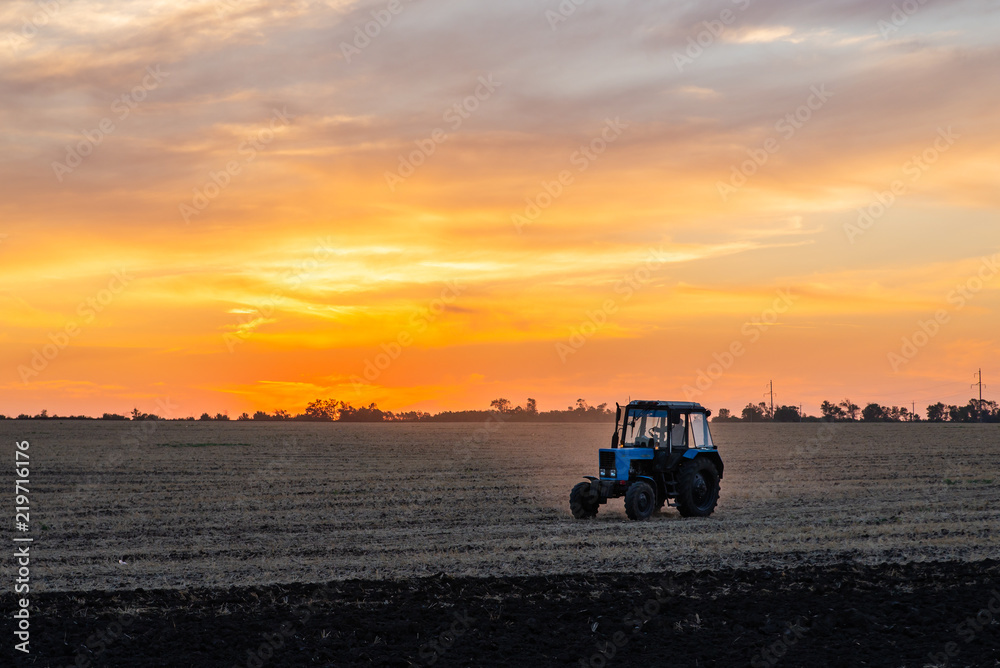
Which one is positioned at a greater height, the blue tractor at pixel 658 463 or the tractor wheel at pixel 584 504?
the blue tractor at pixel 658 463

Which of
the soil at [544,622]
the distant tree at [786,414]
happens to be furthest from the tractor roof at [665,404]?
the distant tree at [786,414]

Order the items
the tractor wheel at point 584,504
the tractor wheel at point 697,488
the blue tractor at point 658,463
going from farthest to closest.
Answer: the tractor wheel at point 697,488
the tractor wheel at point 584,504
the blue tractor at point 658,463

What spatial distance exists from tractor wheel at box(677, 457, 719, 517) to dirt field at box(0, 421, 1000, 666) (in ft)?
1.56

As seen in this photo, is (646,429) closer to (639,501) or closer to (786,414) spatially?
(639,501)

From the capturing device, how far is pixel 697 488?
20.2m

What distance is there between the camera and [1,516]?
66.7ft

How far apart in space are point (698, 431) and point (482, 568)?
27.1 feet

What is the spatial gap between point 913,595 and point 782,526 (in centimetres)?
707

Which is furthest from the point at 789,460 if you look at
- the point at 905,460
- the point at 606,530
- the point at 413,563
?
the point at 413,563

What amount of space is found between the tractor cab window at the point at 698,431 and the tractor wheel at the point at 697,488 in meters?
0.33

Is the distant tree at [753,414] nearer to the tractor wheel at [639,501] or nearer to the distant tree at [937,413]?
the distant tree at [937,413]

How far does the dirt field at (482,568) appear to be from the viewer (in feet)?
31.6

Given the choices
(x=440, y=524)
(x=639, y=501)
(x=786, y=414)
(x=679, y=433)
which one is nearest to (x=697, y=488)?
(x=679, y=433)

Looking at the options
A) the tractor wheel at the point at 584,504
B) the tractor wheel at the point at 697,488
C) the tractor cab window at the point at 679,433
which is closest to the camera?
the tractor wheel at the point at 584,504
